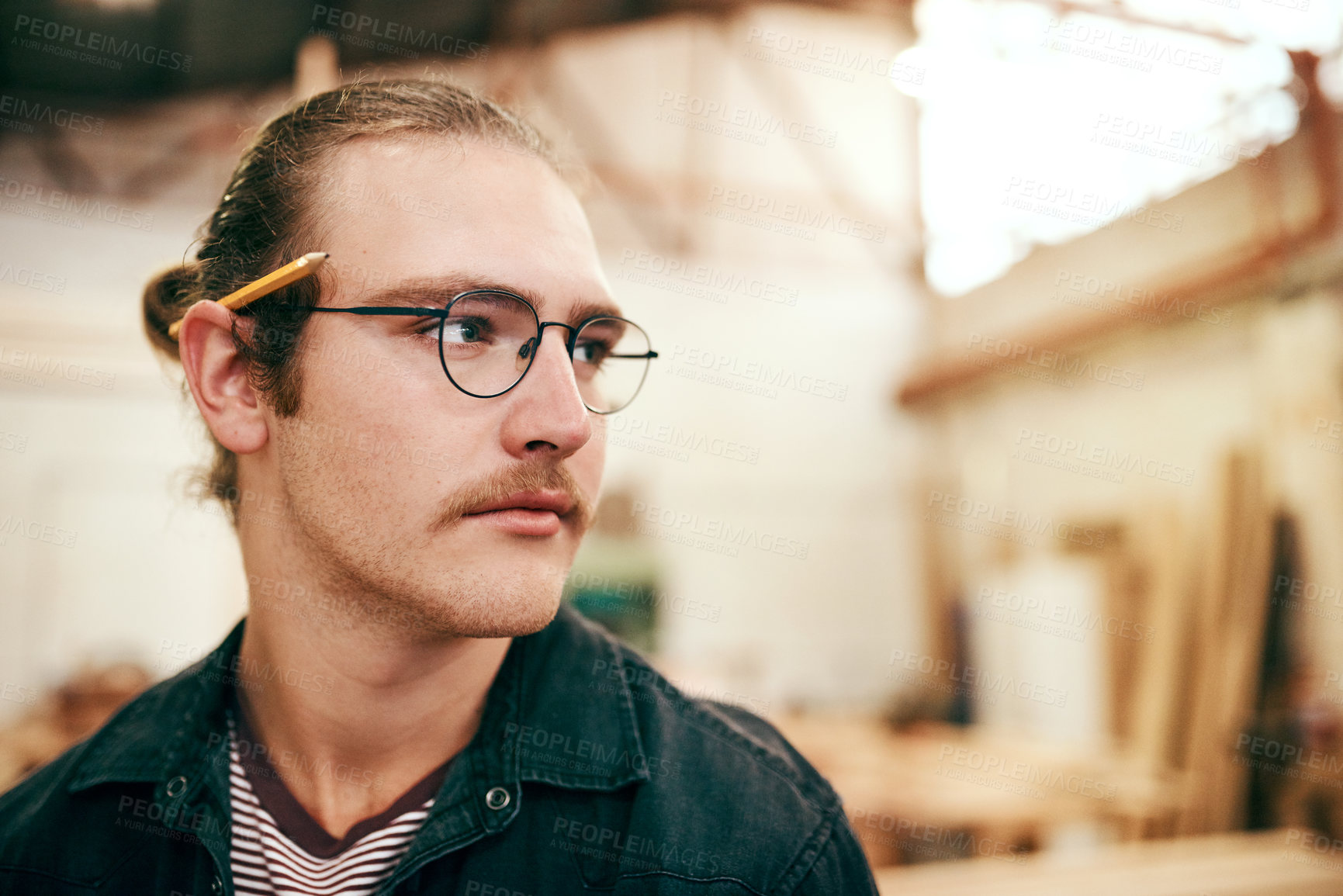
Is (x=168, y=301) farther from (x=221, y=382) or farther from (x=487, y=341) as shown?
(x=487, y=341)

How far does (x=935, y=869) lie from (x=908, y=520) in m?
6.15

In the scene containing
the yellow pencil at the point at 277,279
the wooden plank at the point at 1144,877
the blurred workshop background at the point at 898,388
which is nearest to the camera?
the yellow pencil at the point at 277,279

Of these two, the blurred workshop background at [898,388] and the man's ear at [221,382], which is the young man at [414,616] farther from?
the blurred workshop background at [898,388]

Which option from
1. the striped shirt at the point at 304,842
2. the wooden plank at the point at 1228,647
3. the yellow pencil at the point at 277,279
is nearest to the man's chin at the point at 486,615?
the striped shirt at the point at 304,842

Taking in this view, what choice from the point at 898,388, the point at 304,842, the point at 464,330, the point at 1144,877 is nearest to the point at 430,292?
the point at 464,330

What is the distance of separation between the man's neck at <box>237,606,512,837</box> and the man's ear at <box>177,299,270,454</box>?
0.34 metres

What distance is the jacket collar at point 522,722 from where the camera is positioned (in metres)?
1.39

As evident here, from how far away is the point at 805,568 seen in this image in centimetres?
884

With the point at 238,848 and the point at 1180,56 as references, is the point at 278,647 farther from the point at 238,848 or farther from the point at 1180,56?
the point at 1180,56

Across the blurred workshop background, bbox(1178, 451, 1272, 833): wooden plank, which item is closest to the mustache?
the blurred workshop background

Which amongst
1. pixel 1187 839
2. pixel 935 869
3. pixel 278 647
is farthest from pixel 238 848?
pixel 1187 839

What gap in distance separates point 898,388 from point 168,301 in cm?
848

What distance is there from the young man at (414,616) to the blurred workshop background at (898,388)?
2.15ft

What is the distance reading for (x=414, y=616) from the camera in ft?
4.25
